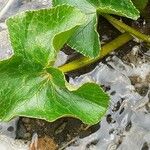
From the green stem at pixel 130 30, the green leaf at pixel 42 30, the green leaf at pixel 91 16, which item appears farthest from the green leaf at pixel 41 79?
the green stem at pixel 130 30

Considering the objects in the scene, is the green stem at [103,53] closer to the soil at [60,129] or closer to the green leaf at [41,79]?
the soil at [60,129]

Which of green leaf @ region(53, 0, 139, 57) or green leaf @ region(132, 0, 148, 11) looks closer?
green leaf @ region(53, 0, 139, 57)

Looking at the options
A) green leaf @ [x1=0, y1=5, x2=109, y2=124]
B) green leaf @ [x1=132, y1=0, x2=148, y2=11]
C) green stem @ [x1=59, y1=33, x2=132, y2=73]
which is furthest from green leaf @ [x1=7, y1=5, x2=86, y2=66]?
green leaf @ [x1=132, y1=0, x2=148, y2=11]

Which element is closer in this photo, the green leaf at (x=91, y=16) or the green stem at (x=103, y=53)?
the green leaf at (x=91, y=16)

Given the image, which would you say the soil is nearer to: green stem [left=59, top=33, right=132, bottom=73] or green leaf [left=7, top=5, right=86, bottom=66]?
green stem [left=59, top=33, right=132, bottom=73]

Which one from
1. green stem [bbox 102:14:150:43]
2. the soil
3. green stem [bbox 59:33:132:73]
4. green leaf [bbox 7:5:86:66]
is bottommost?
the soil

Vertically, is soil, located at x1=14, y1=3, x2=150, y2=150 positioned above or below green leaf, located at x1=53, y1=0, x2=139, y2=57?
below

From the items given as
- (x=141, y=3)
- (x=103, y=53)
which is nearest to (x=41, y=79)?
(x=103, y=53)

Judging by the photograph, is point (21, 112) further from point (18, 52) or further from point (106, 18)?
point (106, 18)
